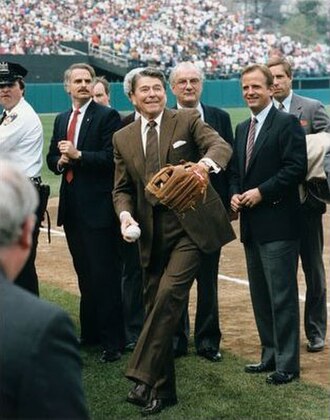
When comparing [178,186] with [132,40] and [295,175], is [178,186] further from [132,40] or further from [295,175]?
[132,40]

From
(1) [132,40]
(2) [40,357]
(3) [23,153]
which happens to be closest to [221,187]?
(3) [23,153]

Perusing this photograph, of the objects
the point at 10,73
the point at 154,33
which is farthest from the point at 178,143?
the point at 154,33

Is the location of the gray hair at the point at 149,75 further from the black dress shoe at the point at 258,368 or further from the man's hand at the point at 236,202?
the black dress shoe at the point at 258,368

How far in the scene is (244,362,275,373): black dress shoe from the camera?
6.55 metres

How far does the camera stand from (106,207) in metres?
7.18

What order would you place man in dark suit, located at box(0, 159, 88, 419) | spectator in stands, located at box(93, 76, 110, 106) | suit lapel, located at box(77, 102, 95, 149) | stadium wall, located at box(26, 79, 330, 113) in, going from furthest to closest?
stadium wall, located at box(26, 79, 330, 113) → spectator in stands, located at box(93, 76, 110, 106) → suit lapel, located at box(77, 102, 95, 149) → man in dark suit, located at box(0, 159, 88, 419)

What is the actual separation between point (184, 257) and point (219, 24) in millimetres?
48648

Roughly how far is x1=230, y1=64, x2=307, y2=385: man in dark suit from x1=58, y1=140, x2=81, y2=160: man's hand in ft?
3.89

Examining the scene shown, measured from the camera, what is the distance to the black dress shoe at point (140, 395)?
→ 5969mm

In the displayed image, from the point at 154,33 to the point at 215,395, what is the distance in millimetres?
43292

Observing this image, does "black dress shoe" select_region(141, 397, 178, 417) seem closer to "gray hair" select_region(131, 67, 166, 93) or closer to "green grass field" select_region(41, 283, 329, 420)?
"green grass field" select_region(41, 283, 329, 420)

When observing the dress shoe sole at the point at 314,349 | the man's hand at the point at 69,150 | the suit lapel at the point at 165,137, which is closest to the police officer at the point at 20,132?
the man's hand at the point at 69,150

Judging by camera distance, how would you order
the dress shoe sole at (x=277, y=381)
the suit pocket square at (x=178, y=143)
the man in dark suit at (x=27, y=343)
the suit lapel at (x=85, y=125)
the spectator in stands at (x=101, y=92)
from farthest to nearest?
1. the spectator in stands at (x=101, y=92)
2. the suit lapel at (x=85, y=125)
3. the dress shoe sole at (x=277, y=381)
4. the suit pocket square at (x=178, y=143)
5. the man in dark suit at (x=27, y=343)

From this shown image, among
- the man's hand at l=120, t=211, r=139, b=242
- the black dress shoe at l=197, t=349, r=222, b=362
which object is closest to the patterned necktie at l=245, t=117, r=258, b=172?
the man's hand at l=120, t=211, r=139, b=242
